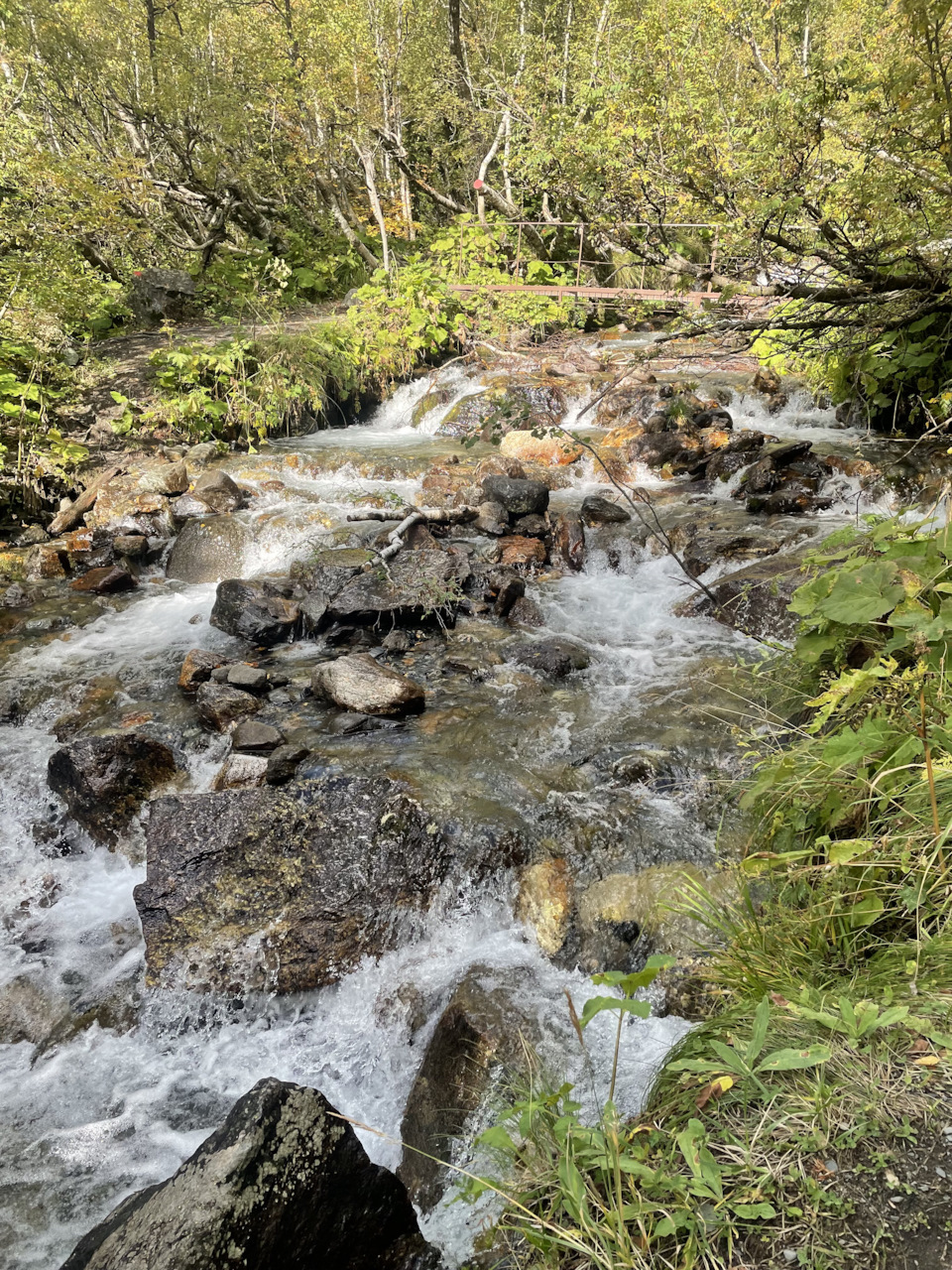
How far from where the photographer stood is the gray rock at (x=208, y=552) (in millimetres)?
8781

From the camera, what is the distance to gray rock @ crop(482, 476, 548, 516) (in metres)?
8.82

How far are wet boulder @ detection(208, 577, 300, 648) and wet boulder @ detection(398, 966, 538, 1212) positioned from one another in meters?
4.51

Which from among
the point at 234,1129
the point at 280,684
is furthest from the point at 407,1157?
the point at 280,684

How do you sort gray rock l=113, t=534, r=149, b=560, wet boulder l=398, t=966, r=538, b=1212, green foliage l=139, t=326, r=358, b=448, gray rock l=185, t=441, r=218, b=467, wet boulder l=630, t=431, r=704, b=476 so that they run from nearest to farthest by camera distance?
1. wet boulder l=398, t=966, r=538, b=1212
2. gray rock l=113, t=534, r=149, b=560
3. wet boulder l=630, t=431, r=704, b=476
4. gray rock l=185, t=441, r=218, b=467
5. green foliage l=139, t=326, r=358, b=448

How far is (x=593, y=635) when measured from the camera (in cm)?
698

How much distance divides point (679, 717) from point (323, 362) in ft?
32.9

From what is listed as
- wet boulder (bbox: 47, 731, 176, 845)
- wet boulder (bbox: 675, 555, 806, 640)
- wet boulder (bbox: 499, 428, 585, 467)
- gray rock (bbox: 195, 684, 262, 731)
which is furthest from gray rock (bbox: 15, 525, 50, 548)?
wet boulder (bbox: 675, 555, 806, 640)

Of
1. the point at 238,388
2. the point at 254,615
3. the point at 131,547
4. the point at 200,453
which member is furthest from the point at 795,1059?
the point at 238,388

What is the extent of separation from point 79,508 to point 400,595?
529 centimetres

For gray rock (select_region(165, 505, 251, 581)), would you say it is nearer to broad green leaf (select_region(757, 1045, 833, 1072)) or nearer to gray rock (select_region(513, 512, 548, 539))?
gray rock (select_region(513, 512, 548, 539))

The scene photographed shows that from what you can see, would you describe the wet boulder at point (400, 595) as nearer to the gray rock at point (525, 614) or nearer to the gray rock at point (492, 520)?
the gray rock at point (525, 614)

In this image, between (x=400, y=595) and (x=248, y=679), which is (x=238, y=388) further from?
(x=248, y=679)

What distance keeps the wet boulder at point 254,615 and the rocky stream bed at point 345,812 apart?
0.03m

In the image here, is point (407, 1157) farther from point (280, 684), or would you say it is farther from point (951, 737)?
point (280, 684)
